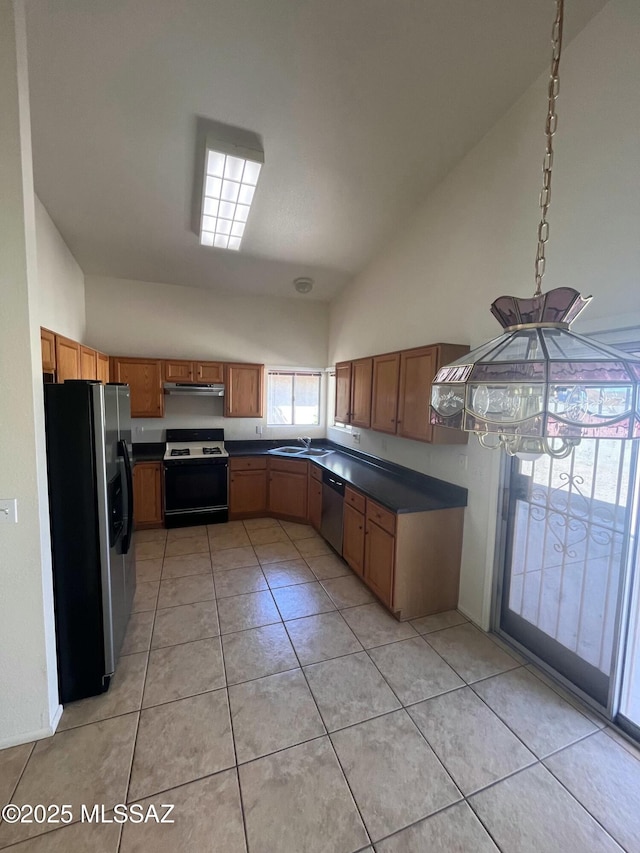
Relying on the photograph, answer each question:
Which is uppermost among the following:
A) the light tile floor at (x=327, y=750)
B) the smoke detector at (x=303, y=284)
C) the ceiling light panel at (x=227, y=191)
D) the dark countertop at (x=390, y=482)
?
the ceiling light panel at (x=227, y=191)

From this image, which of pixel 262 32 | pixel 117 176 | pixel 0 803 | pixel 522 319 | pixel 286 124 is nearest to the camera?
pixel 522 319

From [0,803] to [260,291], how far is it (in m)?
4.99

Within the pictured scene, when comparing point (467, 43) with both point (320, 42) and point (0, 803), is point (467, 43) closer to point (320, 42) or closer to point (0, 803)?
point (320, 42)

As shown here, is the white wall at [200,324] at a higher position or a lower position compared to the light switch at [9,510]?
higher

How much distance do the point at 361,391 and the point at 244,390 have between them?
6.11 ft

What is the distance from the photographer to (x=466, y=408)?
1050mm

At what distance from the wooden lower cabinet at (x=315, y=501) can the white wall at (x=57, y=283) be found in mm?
3058

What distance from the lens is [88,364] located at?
335 cm

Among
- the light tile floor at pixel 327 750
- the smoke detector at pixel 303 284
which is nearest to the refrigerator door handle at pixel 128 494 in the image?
the light tile floor at pixel 327 750

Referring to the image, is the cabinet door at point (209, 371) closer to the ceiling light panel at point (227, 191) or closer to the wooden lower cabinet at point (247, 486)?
the wooden lower cabinet at point (247, 486)

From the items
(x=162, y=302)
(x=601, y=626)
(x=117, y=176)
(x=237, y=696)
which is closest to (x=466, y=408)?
(x=601, y=626)

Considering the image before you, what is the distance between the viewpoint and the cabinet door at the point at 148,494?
4.20 m

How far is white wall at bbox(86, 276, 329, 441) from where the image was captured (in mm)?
4504

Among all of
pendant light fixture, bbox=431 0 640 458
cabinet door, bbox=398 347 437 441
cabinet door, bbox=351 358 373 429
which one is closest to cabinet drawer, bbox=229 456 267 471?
cabinet door, bbox=351 358 373 429
